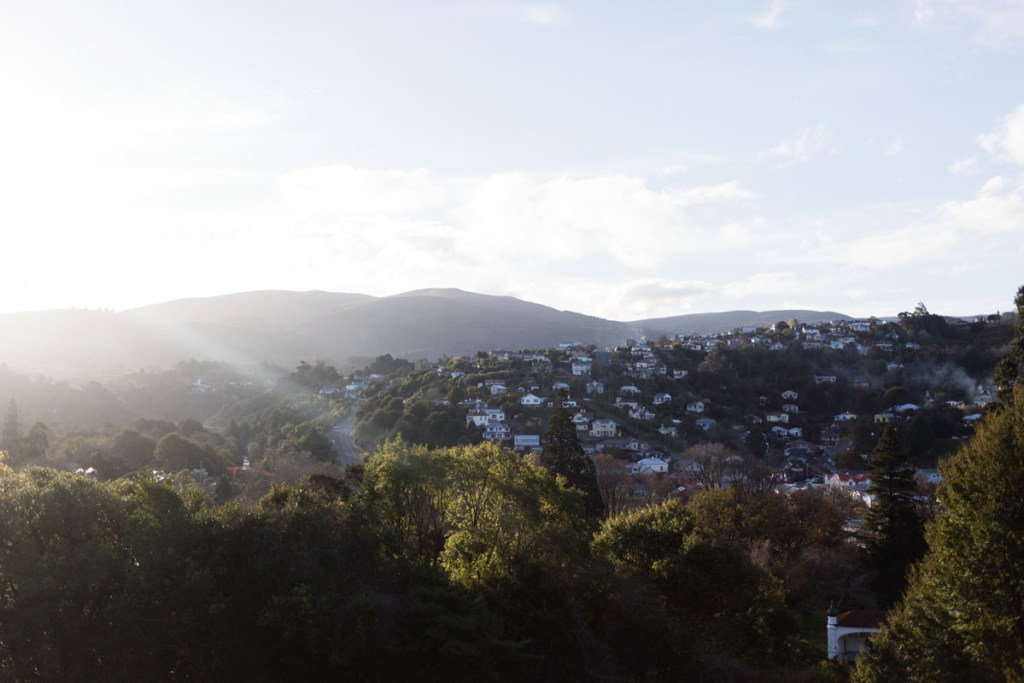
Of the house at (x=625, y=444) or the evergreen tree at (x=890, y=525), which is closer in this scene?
the evergreen tree at (x=890, y=525)

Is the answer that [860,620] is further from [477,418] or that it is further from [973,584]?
[477,418]

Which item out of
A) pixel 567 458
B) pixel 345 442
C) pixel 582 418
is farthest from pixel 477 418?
pixel 567 458

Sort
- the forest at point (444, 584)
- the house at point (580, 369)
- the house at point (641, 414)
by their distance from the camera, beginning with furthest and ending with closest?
1. the house at point (580, 369)
2. the house at point (641, 414)
3. the forest at point (444, 584)

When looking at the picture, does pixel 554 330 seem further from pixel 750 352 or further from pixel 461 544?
pixel 461 544

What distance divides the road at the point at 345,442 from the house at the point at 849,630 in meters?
18.3

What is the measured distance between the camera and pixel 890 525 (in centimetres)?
2170

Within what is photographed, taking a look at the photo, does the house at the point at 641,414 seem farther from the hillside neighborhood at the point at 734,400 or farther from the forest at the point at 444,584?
the forest at the point at 444,584

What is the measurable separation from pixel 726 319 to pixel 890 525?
493 feet

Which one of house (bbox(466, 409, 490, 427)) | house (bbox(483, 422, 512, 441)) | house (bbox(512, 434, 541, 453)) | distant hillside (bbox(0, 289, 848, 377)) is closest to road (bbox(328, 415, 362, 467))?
house (bbox(466, 409, 490, 427))

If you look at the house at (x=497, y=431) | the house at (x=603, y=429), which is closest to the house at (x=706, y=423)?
the house at (x=603, y=429)

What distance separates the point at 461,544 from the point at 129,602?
15.0 ft

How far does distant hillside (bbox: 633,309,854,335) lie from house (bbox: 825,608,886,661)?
13716 centimetres

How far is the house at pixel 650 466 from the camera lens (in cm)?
3998

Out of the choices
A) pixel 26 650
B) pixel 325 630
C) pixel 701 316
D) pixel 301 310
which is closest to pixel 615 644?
pixel 325 630
